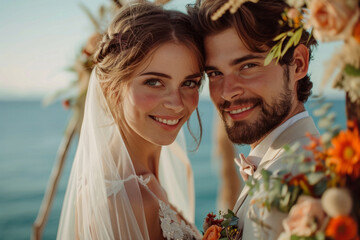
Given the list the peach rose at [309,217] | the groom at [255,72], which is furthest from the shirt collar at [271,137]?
the peach rose at [309,217]

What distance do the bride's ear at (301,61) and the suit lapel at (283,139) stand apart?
16.7 inches

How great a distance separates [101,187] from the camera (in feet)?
8.51

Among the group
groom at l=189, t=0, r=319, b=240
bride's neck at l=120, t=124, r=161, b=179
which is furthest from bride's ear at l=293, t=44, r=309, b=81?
bride's neck at l=120, t=124, r=161, b=179

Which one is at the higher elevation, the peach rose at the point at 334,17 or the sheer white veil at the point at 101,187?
the peach rose at the point at 334,17

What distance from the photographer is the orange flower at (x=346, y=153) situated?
50.4 inches

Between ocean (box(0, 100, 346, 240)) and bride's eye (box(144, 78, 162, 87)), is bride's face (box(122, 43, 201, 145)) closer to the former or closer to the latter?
bride's eye (box(144, 78, 162, 87))

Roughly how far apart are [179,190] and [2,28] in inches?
3224

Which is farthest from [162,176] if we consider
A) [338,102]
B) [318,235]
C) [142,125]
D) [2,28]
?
[2,28]

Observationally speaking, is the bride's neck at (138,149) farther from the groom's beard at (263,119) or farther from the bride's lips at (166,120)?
→ the groom's beard at (263,119)

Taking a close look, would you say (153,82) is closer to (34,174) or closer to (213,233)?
(213,233)

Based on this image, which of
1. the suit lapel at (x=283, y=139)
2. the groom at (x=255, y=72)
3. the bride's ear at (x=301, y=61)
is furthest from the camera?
the bride's ear at (x=301, y=61)

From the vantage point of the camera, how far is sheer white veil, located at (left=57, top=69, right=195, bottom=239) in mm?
2504

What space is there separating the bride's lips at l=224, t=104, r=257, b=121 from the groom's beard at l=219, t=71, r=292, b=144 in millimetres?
30

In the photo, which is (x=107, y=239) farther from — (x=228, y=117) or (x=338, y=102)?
(x=338, y=102)
